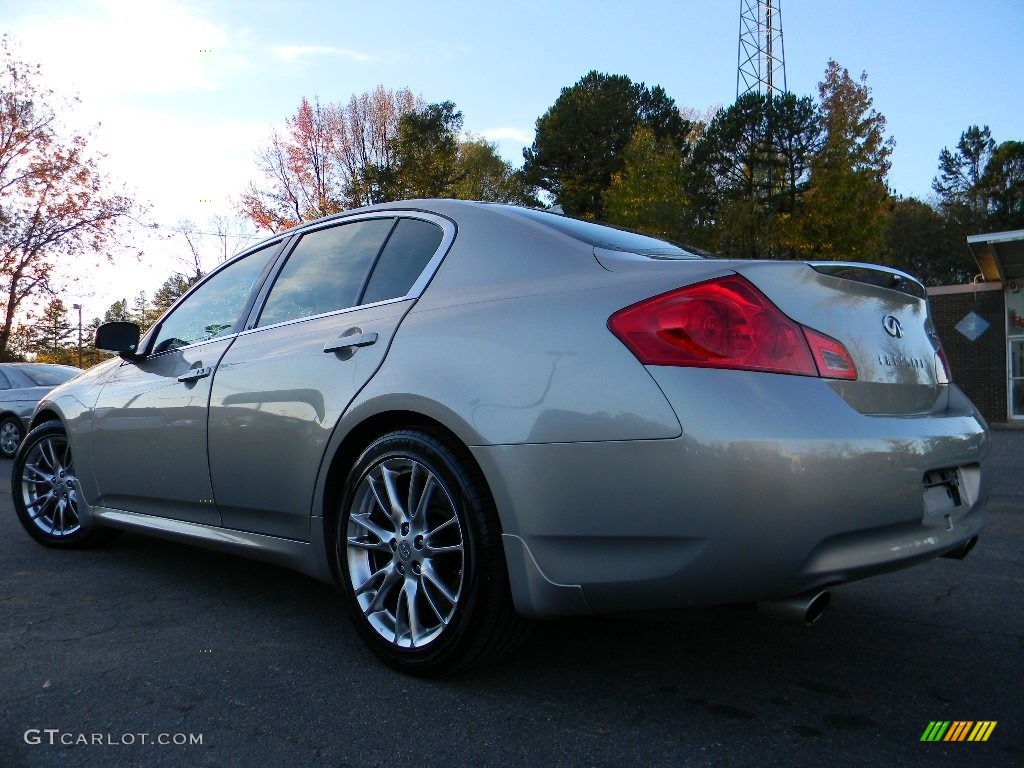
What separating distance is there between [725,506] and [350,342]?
4.59 feet

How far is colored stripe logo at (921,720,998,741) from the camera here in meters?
2.10

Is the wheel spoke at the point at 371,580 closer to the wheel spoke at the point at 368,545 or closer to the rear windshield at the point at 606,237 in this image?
the wheel spoke at the point at 368,545

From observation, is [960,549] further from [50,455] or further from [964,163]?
[964,163]

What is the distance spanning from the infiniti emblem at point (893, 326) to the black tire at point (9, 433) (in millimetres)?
11602

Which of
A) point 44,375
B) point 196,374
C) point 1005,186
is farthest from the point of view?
point 1005,186

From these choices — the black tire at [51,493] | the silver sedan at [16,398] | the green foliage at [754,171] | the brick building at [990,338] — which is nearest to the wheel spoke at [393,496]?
the black tire at [51,493]

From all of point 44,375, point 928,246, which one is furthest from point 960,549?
point 928,246

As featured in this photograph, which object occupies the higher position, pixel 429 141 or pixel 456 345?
pixel 429 141

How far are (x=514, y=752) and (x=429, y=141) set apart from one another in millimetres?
28676

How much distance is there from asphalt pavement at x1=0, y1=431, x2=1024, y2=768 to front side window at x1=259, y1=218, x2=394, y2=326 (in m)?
1.18

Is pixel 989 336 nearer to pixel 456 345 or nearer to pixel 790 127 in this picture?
pixel 790 127

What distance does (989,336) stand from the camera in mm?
20203

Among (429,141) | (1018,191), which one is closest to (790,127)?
(429,141)

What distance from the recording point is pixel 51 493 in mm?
4508
